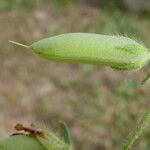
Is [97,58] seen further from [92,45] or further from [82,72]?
[82,72]

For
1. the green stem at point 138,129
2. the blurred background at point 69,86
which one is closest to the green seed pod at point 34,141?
the green stem at point 138,129

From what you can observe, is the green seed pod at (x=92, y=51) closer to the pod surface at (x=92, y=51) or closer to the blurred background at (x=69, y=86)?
the pod surface at (x=92, y=51)

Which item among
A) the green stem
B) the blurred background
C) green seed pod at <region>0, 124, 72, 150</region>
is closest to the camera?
the green stem

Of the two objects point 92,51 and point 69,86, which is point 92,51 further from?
point 69,86

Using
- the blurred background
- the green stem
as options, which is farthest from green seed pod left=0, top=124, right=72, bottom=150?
the blurred background

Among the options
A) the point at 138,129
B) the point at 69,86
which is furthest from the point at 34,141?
the point at 69,86

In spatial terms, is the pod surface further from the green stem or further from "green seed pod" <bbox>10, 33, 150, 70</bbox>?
the green stem

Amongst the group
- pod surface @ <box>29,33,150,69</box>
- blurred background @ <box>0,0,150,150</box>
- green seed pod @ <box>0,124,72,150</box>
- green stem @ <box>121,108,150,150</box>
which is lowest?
green stem @ <box>121,108,150,150</box>

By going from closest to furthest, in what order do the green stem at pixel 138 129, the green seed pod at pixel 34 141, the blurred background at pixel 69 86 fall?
the green stem at pixel 138 129
the green seed pod at pixel 34 141
the blurred background at pixel 69 86
